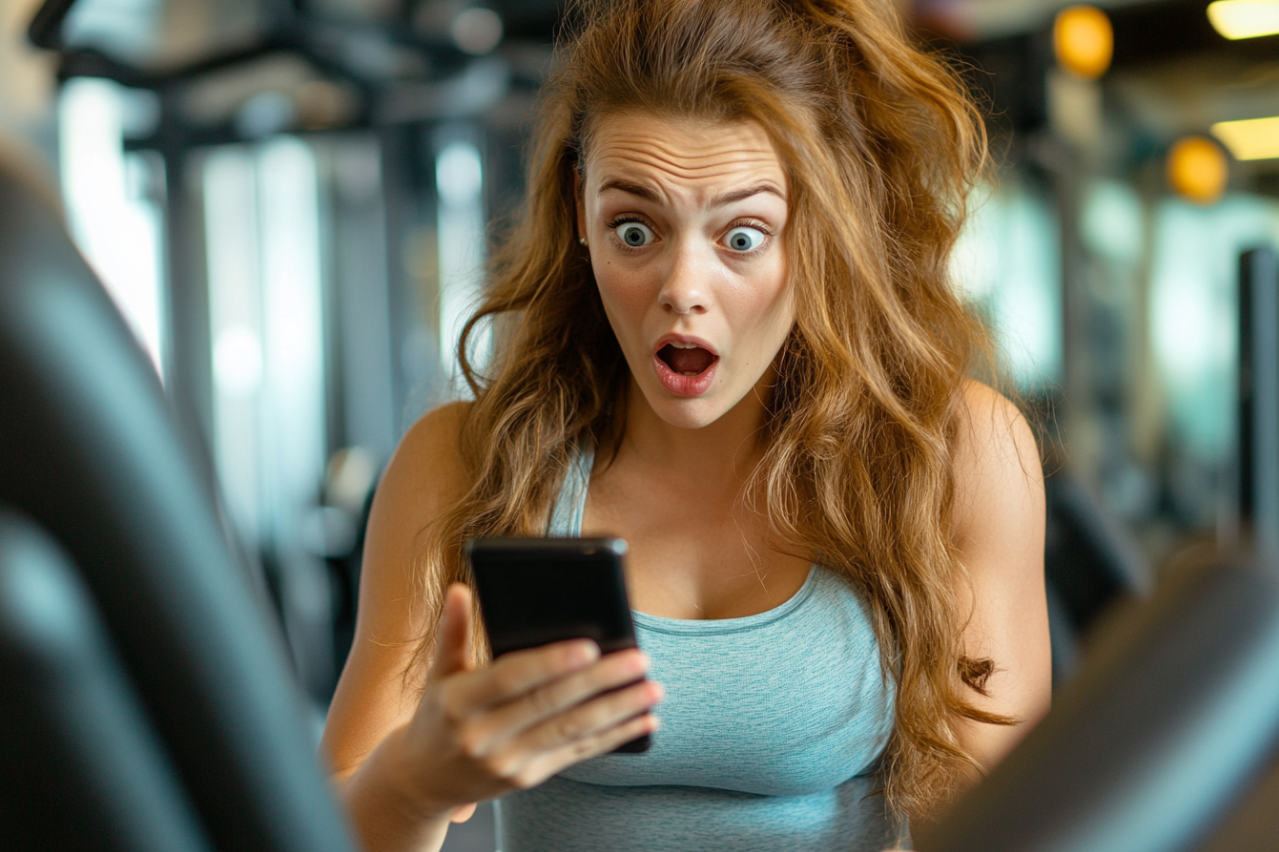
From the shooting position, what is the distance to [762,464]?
3.80ft

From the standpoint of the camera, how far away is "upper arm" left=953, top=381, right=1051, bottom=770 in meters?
1.11

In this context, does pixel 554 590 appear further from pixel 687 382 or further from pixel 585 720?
pixel 687 382

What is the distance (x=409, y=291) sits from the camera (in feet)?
14.0

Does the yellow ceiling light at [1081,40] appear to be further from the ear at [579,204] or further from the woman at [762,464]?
the ear at [579,204]

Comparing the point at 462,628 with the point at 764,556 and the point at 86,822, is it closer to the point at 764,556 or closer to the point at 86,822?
the point at 86,822

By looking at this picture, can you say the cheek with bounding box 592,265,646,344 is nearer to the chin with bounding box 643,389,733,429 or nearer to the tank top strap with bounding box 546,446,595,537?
the chin with bounding box 643,389,733,429

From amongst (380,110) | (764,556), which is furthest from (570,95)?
(380,110)

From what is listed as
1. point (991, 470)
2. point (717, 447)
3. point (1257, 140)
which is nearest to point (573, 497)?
point (717, 447)

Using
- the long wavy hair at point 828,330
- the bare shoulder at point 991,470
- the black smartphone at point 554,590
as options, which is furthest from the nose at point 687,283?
the black smartphone at point 554,590

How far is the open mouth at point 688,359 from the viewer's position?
3.55 feet

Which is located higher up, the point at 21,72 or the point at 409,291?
the point at 21,72

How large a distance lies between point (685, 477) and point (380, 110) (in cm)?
315

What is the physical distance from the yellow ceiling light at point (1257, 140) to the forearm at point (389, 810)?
4174 mm

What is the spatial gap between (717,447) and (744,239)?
0.84 ft
